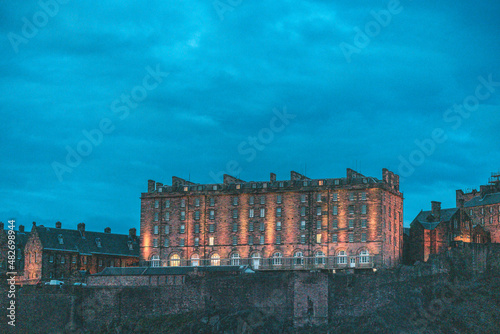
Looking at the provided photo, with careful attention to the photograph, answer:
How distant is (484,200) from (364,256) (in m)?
22.5

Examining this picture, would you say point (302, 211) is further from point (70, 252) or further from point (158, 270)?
point (70, 252)

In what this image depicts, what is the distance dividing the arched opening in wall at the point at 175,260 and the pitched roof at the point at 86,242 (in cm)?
1107

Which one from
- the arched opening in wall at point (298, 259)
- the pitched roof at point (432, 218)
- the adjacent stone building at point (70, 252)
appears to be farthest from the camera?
the adjacent stone building at point (70, 252)

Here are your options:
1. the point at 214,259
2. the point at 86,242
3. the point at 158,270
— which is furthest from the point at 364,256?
the point at 86,242

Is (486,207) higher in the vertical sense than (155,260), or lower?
higher

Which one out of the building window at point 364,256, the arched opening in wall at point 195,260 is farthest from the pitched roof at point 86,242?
the building window at point 364,256

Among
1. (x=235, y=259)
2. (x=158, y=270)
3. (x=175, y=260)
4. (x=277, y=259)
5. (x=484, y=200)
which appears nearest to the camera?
(x=158, y=270)

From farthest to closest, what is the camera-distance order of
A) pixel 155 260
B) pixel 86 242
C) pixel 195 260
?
pixel 86 242 < pixel 155 260 < pixel 195 260

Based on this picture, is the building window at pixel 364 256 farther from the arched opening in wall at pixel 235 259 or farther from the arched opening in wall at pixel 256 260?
the arched opening in wall at pixel 235 259

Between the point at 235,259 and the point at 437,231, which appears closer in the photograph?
the point at 437,231

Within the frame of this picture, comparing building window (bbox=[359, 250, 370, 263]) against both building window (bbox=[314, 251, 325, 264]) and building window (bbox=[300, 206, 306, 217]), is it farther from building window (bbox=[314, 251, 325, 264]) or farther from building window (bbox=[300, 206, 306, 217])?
building window (bbox=[300, 206, 306, 217])

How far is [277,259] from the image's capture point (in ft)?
342

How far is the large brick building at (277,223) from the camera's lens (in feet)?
332

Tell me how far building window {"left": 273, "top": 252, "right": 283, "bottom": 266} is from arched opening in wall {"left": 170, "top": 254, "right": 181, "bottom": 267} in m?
12.4
